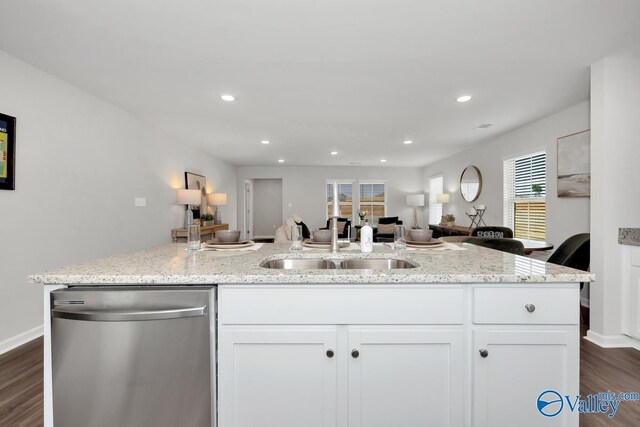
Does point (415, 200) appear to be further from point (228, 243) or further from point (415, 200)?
point (228, 243)

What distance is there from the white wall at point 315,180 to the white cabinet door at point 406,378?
8126mm

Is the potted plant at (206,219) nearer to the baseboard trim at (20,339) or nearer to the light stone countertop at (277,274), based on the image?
the baseboard trim at (20,339)

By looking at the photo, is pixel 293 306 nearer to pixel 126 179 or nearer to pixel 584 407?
pixel 584 407

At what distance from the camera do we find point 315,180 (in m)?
9.37

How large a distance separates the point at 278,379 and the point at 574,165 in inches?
166

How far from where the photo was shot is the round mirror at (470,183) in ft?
19.2

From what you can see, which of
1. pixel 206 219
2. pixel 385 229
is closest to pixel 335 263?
pixel 206 219

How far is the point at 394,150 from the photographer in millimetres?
6516

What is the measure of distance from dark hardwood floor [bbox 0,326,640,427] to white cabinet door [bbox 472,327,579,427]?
0.80 metres


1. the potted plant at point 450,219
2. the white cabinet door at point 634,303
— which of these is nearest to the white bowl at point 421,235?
the white cabinet door at point 634,303

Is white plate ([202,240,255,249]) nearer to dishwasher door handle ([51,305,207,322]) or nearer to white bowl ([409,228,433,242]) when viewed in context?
dishwasher door handle ([51,305,207,322])

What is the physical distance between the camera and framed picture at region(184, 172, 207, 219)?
18.6 ft

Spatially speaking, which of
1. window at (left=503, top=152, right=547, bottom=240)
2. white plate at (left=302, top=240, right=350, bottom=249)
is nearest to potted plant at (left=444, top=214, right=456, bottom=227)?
window at (left=503, top=152, right=547, bottom=240)

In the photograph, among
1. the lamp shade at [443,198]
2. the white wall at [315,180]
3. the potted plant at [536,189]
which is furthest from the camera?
the white wall at [315,180]
